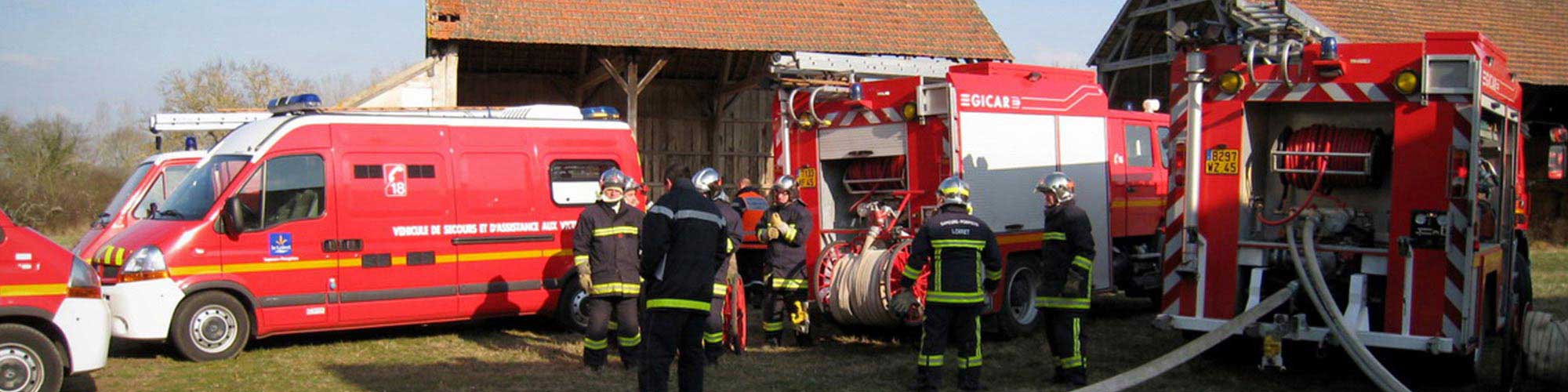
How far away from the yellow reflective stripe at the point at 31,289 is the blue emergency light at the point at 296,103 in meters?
3.30

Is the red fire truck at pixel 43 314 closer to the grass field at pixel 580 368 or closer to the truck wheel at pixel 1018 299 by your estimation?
the grass field at pixel 580 368

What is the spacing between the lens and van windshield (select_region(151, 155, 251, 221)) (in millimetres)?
9898

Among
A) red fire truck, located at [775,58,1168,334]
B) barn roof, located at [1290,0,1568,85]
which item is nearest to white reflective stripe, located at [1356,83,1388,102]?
red fire truck, located at [775,58,1168,334]

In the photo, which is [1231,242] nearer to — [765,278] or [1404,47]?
[1404,47]

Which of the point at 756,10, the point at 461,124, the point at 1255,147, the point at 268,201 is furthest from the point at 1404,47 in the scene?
the point at 756,10

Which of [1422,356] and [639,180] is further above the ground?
[639,180]

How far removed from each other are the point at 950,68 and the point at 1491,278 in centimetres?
441

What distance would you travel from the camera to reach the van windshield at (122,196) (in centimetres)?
1238

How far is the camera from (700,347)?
24.3 ft

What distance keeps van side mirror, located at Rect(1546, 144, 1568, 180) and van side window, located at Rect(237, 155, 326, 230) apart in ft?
30.1

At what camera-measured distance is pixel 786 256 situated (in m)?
10.4

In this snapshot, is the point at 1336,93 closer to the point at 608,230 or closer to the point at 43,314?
the point at 608,230

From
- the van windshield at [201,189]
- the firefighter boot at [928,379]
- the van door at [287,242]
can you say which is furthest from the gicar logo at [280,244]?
the firefighter boot at [928,379]

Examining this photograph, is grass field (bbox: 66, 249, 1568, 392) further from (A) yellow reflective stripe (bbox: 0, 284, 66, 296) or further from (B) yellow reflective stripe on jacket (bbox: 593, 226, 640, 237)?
(A) yellow reflective stripe (bbox: 0, 284, 66, 296)
